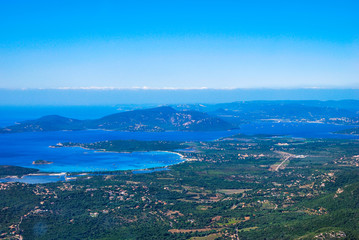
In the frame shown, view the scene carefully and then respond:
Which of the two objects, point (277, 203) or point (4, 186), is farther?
point (4, 186)

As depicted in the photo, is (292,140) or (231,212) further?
(292,140)

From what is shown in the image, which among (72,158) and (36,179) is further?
(72,158)

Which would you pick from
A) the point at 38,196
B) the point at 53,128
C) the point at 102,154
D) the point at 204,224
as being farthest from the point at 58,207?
the point at 53,128

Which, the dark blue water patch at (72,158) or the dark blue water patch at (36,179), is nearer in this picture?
the dark blue water patch at (36,179)

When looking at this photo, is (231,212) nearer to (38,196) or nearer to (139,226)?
(139,226)

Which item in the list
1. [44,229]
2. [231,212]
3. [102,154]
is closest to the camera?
[44,229]

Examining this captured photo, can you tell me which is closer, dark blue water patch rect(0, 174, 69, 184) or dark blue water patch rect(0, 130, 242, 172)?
dark blue water patch rect(0, 174, 69, 184)

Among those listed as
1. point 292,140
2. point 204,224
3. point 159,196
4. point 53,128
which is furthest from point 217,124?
point 204,224

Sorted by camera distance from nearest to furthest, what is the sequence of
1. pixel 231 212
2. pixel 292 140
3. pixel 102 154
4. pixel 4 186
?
pixel 231 212, pixel 4 186, pixel 102 154, pixel 292 140

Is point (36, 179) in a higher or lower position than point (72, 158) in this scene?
higher
